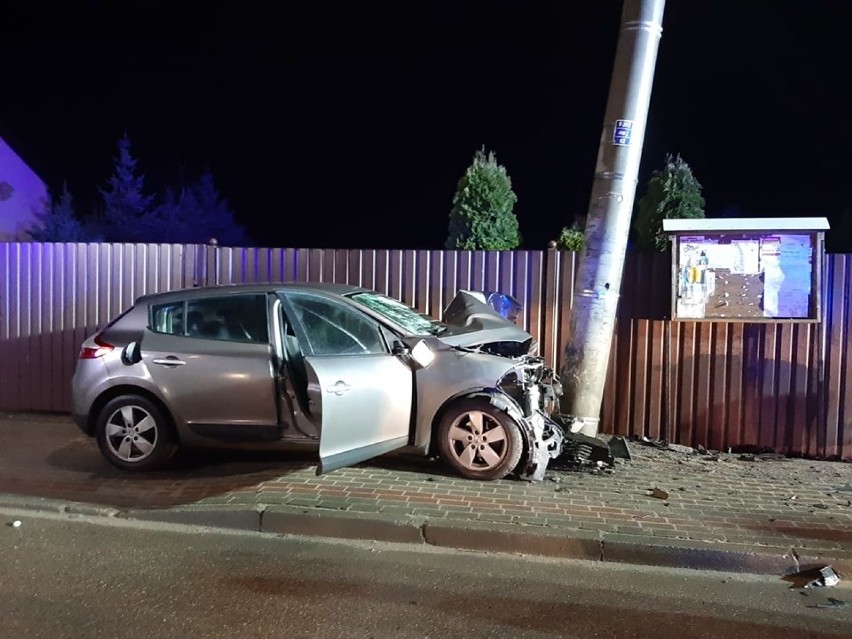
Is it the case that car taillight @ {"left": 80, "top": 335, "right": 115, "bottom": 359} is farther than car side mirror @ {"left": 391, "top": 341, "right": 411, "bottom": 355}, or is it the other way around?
car taillight @ {"left": 80, "top": 335, "right": 115, "bottom": 359}

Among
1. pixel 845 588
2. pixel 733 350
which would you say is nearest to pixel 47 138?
pixel 733 350

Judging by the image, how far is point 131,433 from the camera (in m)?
6.04

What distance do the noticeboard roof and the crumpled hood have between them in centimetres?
188

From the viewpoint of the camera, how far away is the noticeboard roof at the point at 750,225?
6.53 metres

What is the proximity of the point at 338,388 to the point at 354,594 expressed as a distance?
4.94 feet

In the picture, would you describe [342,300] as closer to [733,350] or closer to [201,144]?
[733,350]

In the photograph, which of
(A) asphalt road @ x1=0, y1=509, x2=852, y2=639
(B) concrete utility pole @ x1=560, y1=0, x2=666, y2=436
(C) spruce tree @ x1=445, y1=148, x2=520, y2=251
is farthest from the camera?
(C) spruce tree @ x1=445, y1=148, x2=520, y2=251

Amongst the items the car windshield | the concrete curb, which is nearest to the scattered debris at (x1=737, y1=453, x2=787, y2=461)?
the concrete curb

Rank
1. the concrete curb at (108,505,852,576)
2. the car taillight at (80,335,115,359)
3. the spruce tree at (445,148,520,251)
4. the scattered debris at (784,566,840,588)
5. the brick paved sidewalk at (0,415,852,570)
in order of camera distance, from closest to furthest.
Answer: the scattered debris at (784,566,840,588) → the concrete curb at (108,505,852,576) → the brick paved sidewalk at (0,415,852,570) → the car taillight at (80,335,115,359) → the spruce tree at (445,148,520,251)

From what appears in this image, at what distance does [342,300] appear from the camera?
19.4ft

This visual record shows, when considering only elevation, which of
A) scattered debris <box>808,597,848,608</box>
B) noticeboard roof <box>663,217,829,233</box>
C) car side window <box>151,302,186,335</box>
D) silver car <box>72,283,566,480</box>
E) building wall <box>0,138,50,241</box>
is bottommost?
scattered debris <box>808,597,848,608</box>

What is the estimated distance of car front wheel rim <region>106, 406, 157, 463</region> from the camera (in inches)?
237

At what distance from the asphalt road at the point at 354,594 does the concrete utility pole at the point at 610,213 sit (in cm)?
211

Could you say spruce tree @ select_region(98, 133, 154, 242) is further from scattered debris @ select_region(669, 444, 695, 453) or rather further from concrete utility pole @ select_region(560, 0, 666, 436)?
scattered debris @ select_region(669, 444, 695, 453)
